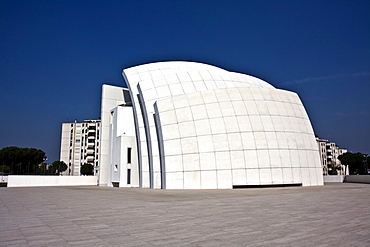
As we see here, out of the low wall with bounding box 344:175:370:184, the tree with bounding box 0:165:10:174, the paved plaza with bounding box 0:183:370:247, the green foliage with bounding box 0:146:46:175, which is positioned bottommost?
the low wall with bounding box 344:175:370:184

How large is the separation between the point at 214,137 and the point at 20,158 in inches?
3353

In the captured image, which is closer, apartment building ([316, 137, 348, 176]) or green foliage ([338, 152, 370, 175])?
green foliage ([338, 152, 370, 175])

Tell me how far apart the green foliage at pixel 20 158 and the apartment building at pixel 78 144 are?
499 inches

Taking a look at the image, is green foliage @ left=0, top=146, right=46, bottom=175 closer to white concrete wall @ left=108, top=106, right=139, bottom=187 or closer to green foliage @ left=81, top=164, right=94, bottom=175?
green foliage @ left=81, top=164, right=94, bottom=175

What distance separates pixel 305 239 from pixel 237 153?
2213 cm

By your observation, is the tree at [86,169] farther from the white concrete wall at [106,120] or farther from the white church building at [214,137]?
the white church building at [214,137]

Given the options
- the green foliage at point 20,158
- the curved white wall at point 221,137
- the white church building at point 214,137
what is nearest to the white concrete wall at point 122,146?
the white church building at point 214,137

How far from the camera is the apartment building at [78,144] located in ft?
356

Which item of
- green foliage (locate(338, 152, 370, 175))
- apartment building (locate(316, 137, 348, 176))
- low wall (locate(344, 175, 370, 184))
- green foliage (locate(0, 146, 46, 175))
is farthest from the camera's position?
apartment building (locate(316, 137, 348, 176))

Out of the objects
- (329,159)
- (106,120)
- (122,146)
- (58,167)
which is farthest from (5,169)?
(329,159)

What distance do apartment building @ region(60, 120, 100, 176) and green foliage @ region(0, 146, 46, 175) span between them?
12673mm

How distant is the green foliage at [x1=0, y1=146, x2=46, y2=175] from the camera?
92.9m

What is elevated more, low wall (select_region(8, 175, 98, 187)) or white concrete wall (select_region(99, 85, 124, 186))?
white concrete wall (select_region(99, 85, 124, 186))

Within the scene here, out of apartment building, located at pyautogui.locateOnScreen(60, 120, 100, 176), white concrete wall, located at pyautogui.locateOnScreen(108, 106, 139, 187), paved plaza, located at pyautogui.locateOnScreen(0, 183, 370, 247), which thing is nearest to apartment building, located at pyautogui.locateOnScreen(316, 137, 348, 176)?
apartment building, located at pyautogui.locateOnScreen(60, 120, 100, 176)
